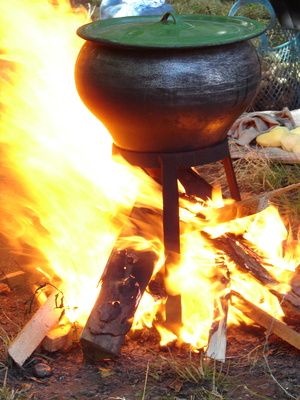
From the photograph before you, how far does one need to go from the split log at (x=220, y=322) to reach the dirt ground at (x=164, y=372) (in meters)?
0.05

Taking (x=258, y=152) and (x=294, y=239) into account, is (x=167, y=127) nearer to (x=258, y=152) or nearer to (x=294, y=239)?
(x=294, y=239)

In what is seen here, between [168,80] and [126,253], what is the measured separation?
0.87 m

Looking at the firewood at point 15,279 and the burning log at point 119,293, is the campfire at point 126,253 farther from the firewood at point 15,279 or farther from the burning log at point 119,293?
the firewood at point 15,279

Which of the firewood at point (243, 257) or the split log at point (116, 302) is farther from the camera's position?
the firewood at point (243, 257)

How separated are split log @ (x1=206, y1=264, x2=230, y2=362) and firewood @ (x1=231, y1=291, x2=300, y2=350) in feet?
0.30

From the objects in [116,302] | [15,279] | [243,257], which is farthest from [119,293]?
[15,279]

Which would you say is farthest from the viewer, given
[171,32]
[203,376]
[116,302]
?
[116,302]

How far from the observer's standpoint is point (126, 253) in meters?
2.76

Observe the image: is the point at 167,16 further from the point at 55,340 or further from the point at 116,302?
the point at 55,340

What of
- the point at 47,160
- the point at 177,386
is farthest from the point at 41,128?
the point at 177,386

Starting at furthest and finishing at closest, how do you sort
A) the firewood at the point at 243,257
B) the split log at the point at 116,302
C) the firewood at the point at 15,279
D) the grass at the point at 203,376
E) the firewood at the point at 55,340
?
the firewood at the point at 15,279
the firewood at the point at 243,257
the firewood at the point at 55,340
the split log at the point at 116,302
the grass at the point at 203,376

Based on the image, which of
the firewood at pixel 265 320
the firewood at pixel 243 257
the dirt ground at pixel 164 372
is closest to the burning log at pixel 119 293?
the dirt ground at pixel 164 372

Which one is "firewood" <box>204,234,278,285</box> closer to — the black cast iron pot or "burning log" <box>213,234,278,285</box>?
"burning log" <box>213,234,278,285</box>

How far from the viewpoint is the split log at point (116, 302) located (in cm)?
249
